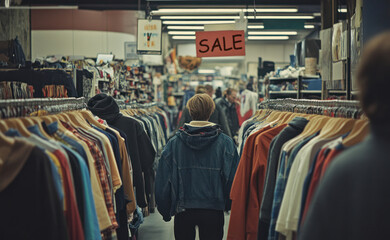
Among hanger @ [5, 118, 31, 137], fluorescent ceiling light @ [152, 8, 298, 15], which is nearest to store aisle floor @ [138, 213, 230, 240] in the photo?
hanger @ [5, 118, 31, 137]

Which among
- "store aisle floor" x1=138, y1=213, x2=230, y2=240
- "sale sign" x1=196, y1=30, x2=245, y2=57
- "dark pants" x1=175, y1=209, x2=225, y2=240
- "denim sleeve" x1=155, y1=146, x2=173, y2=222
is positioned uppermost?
"sale sign" x1=196, y1=30, x2=245, y2=57

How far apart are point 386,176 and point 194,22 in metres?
13.5

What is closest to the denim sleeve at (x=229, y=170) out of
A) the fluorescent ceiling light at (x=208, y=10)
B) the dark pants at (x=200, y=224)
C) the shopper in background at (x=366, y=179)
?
the dark pants at (x=200, y=224)

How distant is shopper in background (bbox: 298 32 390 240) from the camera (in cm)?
156

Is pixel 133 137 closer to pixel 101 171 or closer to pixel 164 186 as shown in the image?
pixel 164 186

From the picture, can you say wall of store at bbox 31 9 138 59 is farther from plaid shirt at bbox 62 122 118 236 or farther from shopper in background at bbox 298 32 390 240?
shopper in background at bbox 298 32 390 240

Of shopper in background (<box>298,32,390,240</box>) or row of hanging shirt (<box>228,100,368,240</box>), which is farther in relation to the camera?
row of hanging shirt (<box>228,100,368,240</box>)

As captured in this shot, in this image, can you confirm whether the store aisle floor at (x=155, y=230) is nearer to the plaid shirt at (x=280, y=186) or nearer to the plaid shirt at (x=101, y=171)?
the plaid shirt at (x=101, y=171)

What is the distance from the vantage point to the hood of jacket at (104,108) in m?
4.55

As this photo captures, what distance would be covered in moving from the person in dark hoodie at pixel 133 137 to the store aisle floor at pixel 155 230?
1170 millimetres

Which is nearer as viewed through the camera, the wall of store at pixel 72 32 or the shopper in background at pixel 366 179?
the shopper in background at pixel 366 179

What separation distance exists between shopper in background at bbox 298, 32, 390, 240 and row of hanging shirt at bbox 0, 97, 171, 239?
124 cm

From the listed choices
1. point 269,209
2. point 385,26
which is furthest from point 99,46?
point 269,209

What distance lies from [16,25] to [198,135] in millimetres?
8777
